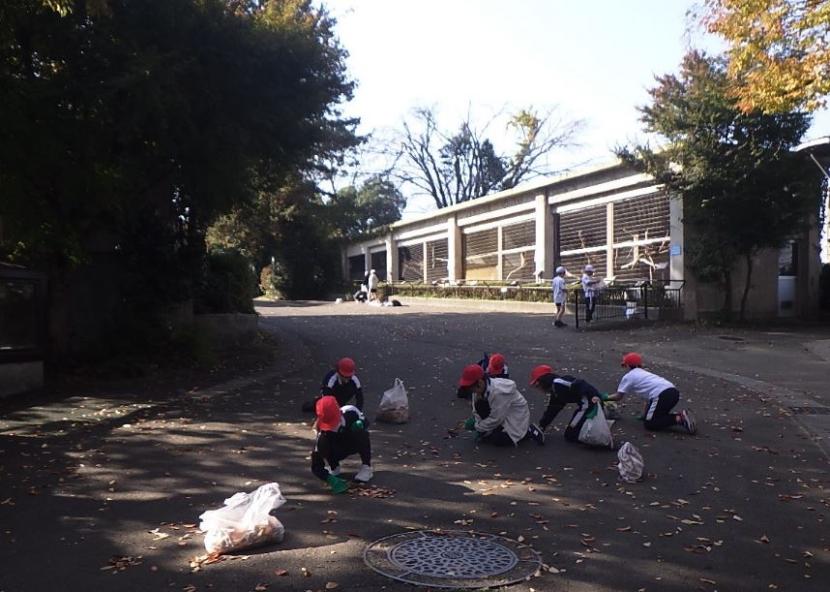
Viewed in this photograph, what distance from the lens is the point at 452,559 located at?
474 centimetres

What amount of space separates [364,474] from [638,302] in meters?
16.2

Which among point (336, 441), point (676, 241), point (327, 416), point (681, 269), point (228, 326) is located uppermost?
point (676, 241)

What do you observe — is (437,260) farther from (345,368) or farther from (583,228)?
(345,368)

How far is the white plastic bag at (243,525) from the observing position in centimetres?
484

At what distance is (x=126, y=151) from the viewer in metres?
12.1

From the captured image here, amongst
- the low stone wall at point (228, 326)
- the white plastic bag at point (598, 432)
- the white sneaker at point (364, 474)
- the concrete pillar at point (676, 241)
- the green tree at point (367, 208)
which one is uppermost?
the green tree at point (367, 208)

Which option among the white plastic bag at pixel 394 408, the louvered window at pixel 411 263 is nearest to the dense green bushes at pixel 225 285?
the white plastic bag at pixel 394 408

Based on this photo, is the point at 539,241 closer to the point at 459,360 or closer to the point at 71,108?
the point at 459,360

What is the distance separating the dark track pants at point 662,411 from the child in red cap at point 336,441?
3.68 meters

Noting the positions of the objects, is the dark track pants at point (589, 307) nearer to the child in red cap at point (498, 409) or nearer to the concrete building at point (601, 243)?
the concrete building at point (601, 243)

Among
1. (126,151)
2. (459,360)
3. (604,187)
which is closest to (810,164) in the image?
(604,187)

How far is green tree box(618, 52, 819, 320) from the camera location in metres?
18.3

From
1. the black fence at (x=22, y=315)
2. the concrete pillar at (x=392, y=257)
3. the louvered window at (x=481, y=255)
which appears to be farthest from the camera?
the concrete pillar at (x=392, y=257)

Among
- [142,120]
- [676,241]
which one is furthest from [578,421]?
[676,241]
